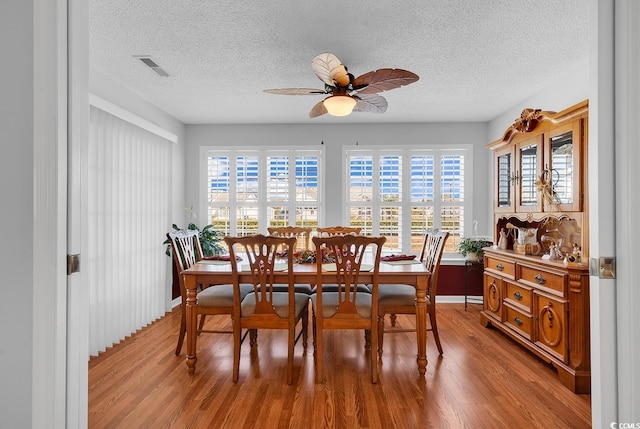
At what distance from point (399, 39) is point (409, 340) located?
8.57ft

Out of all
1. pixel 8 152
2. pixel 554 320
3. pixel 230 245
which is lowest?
pixel 554 320

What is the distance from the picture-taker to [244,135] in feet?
16.9

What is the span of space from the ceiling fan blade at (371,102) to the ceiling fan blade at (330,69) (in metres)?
0.26

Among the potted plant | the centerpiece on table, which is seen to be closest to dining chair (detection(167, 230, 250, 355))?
the centerpiece on table

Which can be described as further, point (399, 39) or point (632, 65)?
point (399, 39)

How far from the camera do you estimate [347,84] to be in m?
2.68

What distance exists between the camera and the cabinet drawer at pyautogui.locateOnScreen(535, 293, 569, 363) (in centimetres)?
258

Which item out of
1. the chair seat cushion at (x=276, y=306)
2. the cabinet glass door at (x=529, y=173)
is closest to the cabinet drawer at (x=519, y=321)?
the cabinet glass door at (x=529, y=173)

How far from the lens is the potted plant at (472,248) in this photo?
4521 millimetres

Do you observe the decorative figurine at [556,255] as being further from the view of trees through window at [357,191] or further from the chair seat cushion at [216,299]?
the chair seat cushion at [216,299]

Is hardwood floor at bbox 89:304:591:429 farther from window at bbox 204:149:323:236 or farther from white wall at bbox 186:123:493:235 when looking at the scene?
white wall at bbox 186:123:493:235

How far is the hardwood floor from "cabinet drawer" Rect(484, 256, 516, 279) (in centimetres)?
64

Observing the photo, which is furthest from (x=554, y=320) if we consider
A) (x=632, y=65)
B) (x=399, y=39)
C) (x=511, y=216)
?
(x=399, y=39)

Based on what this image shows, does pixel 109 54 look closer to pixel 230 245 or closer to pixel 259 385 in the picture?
pixel 230 245
